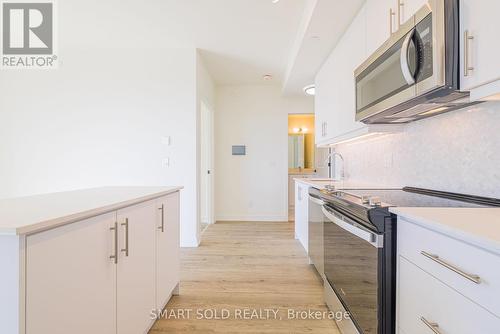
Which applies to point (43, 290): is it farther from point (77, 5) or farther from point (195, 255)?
point (77, 5)

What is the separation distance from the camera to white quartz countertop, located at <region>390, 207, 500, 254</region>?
68 centimetres

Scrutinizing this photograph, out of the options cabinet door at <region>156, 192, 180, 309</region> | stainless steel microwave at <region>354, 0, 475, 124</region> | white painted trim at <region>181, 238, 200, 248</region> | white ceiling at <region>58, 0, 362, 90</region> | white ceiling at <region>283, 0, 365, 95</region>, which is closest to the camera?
stainless steel microwave at <region>354, 0, 475, 124</region>

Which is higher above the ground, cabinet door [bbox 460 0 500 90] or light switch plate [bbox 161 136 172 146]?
cabinet door [bbox 460 0 500 90]

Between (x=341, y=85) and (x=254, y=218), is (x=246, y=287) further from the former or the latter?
(x=254, y=218)

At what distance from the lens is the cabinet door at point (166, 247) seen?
1801 mm

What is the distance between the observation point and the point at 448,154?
1.56 m

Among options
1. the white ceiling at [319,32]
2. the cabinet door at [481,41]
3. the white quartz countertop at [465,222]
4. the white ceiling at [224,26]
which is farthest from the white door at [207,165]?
the cabinet door at [481,41]

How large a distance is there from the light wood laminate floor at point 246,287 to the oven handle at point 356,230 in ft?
2.40

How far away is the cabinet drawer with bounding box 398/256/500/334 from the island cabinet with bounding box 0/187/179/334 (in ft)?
4.09

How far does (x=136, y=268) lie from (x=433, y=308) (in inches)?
53.3

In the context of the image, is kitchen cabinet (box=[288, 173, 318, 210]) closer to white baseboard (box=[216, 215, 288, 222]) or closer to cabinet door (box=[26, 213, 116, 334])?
white baseboard (box=[216, 215, 288, 222])

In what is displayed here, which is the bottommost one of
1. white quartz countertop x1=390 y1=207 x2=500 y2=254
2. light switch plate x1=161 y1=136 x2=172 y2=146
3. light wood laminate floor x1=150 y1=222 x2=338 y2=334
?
light wood laminate floor x1=150 y1=222 x2=338 y2=334

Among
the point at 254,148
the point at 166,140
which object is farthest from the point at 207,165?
the point at 166,140

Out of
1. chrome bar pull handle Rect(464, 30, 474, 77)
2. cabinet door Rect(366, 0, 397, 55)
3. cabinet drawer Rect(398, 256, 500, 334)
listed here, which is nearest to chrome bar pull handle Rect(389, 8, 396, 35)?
cabinet door Rect(366, 0, 397, 55)
